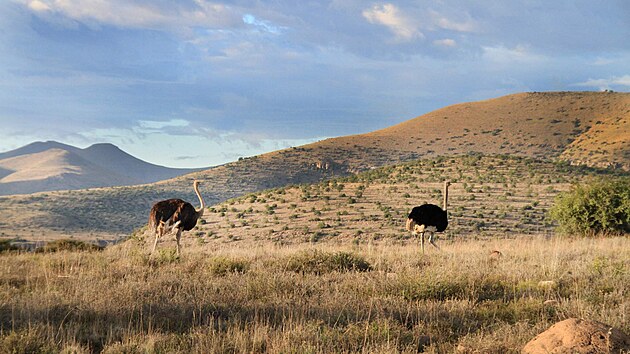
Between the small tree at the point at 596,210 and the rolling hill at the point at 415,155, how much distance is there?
22.4 metres

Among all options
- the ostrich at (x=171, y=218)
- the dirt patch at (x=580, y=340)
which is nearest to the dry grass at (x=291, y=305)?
the dirt patch at (x=580, y=340)

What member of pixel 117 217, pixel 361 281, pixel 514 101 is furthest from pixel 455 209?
pixel 514 101

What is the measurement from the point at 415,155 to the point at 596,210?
208 ft

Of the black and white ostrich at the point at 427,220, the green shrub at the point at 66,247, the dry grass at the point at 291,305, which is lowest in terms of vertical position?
the green shrub at the point at 66,247

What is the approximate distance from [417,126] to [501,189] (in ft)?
204

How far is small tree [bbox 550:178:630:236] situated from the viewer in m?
23.5

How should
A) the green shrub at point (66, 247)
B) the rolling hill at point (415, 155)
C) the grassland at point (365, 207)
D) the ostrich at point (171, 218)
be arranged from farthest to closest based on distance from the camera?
the rolling hill at point (415, 155) < the grassland at point (365, 207) < the green shrub at point (66, 247) < the ostrich at point (171, 218)

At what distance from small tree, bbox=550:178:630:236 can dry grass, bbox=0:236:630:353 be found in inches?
474

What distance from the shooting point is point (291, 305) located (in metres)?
8.12

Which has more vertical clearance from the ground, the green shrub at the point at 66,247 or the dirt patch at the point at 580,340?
the dirt patch at the point at 580,340

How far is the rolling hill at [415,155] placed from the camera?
62.7 meters

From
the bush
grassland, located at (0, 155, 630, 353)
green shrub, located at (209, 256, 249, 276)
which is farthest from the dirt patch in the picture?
green shrub, located at (209, 256, 249, 276)

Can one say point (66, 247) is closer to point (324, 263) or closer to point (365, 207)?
point (324, 263)

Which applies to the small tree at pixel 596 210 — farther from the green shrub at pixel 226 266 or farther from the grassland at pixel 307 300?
the green shrub at pixel 226 266
